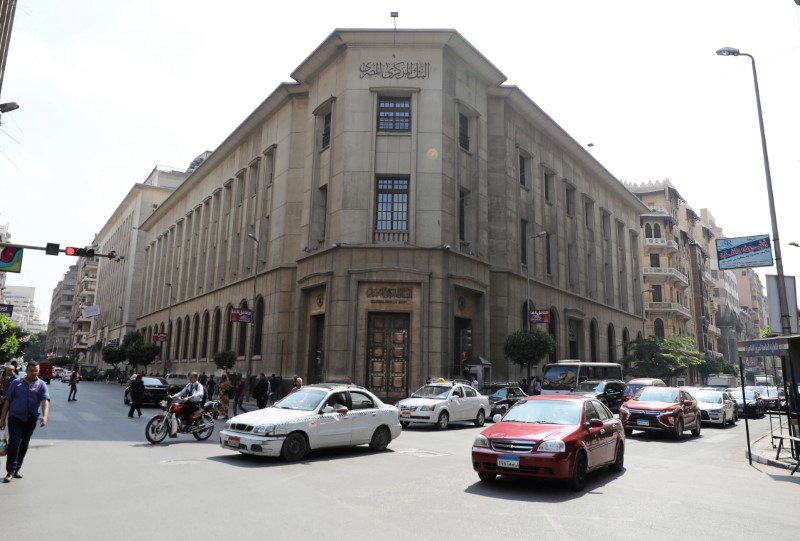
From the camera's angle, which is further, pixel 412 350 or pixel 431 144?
pixel 431 144

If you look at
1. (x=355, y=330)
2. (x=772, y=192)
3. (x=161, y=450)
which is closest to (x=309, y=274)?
(x=355, y=330)

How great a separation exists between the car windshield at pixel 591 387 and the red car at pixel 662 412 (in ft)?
19.9

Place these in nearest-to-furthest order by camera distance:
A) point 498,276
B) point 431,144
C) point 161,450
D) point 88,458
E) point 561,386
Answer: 1. point 88,458
2. point 161,450
3. point 561,386
4. point 431,144
5. point 498,276

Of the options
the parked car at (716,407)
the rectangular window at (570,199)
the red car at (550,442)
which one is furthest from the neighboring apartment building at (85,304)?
the red car at (550,442)

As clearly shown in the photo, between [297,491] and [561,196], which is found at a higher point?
[561,196]

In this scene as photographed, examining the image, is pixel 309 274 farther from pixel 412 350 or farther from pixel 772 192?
pixel 772 192

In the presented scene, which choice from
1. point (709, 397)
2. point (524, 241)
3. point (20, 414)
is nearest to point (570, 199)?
point (524, 241)

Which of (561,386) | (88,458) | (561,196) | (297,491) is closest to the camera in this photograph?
(297,491)

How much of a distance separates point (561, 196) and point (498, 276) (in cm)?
1281

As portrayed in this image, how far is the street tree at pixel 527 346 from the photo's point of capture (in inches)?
1207

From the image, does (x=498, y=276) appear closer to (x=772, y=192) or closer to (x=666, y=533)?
(x=772, y=192)

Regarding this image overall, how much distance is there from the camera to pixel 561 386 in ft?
86.1

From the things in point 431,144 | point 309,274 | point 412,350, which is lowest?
point 412,350

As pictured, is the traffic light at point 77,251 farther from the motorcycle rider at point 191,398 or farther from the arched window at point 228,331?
the arched window at point 228,331
